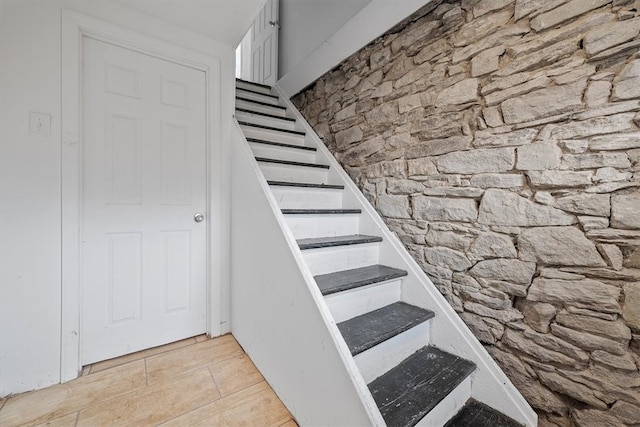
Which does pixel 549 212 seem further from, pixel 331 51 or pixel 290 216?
pixel 331 51

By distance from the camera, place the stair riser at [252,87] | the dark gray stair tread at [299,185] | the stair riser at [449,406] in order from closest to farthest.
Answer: the stair riser at [449,406] < the dark gray stair tread at [299,185] < the stair riser at [252,87]

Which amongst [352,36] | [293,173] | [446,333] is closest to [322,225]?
[293,173]

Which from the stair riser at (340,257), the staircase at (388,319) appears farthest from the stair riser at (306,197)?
the stair riser at (340,257)

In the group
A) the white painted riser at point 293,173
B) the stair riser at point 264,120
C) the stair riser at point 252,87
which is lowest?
the white painted riser at point 293,173

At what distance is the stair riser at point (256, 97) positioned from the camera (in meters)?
2.97

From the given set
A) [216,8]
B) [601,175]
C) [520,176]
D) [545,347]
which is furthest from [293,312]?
[216,8]

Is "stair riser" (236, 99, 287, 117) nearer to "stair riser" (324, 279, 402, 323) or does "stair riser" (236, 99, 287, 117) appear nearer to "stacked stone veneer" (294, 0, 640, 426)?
"stacked stone veneer" (294, 0, 640, 426)

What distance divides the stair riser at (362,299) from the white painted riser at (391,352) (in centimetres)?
23

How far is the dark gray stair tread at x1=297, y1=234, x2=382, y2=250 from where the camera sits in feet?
5.26

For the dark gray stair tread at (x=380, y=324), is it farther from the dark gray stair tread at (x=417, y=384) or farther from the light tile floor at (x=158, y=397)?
the light tile floor at (x=158, y=397)

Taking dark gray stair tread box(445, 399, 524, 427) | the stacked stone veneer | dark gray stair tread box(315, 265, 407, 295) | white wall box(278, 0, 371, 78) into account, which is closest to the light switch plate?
dark gray stair tread box(315, 265, 407, 295)

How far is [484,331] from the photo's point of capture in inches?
57.1

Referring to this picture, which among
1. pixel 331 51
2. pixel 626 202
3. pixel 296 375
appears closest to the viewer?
pixel 626 202

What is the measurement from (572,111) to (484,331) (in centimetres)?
114
